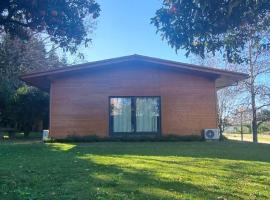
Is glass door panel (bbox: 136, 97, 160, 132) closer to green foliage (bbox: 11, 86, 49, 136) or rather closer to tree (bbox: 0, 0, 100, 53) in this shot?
green foliage (bbox: 11, 86, 49, 136)

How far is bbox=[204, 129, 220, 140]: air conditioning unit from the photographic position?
61.5 ft

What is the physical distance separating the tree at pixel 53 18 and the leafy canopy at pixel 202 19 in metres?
1.73

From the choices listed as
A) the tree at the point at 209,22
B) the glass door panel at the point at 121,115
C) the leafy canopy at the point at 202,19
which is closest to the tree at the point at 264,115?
the glass door panel at the point at 121,115

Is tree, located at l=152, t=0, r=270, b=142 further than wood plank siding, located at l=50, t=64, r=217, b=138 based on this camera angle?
No

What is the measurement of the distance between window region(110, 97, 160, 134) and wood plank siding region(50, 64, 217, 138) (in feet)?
0.84

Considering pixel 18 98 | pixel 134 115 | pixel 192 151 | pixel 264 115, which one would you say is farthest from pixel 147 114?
pixel 264 115

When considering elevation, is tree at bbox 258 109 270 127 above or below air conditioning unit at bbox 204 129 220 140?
above

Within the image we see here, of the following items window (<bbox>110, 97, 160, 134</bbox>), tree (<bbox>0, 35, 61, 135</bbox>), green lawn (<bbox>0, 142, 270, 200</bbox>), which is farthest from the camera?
tree (<bbox>0, 35, 61, 135</bbox>)

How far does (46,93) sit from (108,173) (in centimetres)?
2163

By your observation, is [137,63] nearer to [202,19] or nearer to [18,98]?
[18,98]

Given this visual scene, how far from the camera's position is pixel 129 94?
19.2 m

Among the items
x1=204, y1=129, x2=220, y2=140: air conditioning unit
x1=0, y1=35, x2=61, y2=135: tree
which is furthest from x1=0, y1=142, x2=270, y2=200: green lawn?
x1=0, y1=35, x2=61, y2=135: tree

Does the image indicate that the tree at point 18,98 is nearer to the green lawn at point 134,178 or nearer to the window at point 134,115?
the window at point 134,115

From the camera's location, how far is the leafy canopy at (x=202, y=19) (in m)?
5.60
